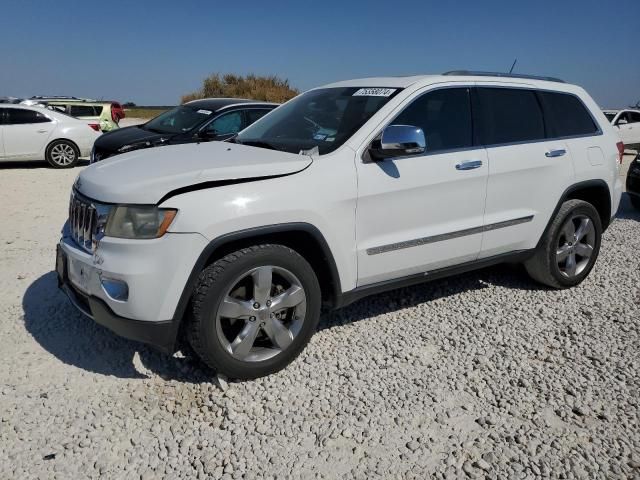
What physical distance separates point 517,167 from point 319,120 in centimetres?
151

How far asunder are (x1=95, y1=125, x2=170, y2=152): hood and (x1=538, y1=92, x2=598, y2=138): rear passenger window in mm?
5915

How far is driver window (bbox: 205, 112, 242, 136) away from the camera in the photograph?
857cm

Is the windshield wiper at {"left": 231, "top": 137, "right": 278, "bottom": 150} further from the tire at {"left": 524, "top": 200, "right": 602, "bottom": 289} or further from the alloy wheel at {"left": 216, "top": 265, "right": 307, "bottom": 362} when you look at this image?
the tire at {"left": 524, "top": 200, "right": 602, "bottom": 289}

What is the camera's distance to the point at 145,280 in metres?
2.66

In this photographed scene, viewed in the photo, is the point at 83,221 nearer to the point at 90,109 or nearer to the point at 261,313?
the point at 261,313

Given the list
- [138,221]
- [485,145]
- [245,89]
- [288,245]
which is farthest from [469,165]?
[245,89]

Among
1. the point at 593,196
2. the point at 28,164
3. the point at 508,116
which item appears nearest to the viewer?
the point at 508,116

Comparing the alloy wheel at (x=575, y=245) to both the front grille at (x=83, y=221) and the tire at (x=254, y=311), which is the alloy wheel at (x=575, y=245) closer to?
the tire at (x=254, y=311)

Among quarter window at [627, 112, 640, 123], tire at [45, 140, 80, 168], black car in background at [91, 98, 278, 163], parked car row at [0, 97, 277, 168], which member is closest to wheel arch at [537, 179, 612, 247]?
parked car row at [0, 97, 277, 168]

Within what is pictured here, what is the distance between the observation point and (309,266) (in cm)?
309

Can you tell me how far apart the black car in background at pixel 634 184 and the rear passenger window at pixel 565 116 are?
396cm

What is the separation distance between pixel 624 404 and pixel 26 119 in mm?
12129

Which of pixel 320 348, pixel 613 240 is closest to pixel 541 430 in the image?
pixel 320 348

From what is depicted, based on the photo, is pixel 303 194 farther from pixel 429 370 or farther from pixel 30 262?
pixel 30 262
